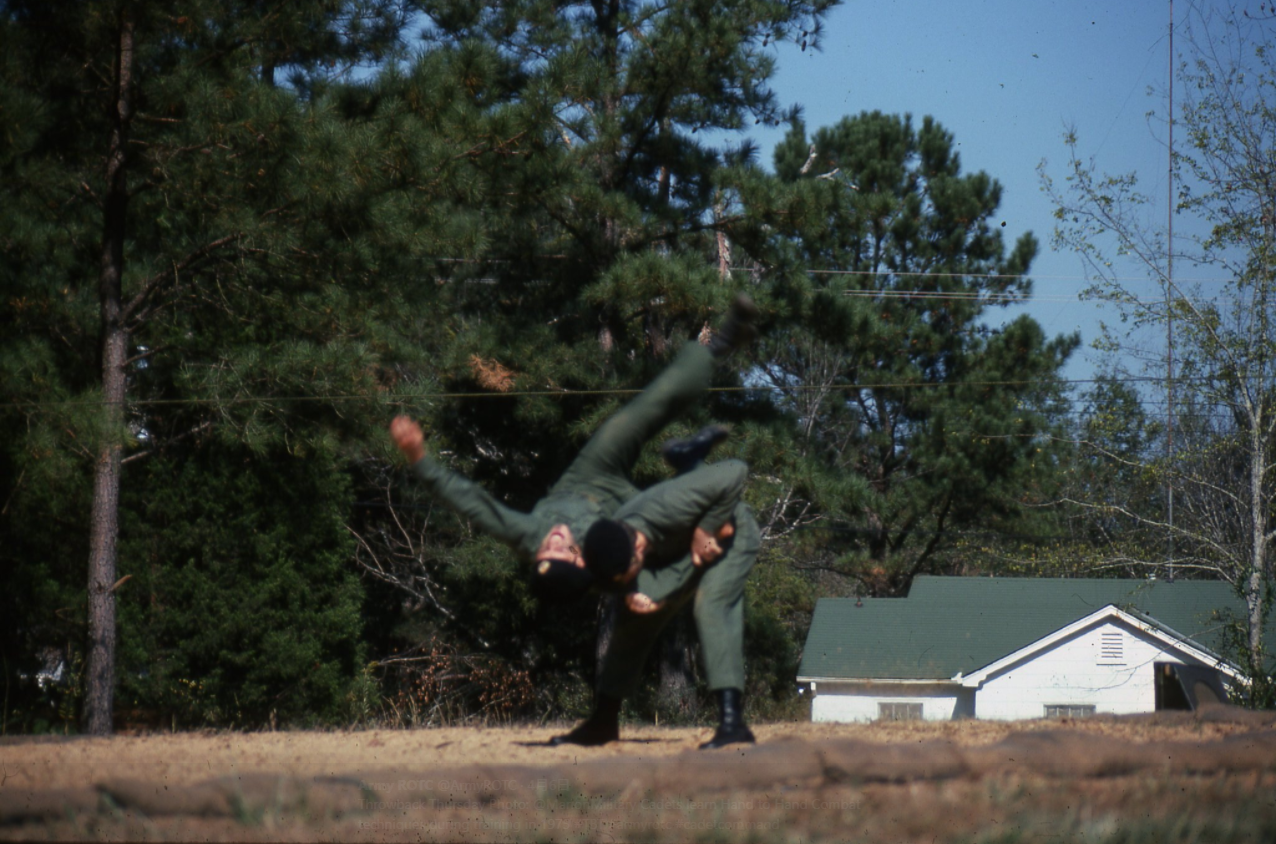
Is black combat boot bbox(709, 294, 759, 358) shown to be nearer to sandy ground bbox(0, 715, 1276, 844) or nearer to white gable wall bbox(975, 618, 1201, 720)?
sandy ground bbox(0, 715, 1276, 844)

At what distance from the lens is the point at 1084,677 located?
67.3 feet

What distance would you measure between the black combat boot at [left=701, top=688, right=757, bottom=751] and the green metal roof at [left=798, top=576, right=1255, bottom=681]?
659 inches

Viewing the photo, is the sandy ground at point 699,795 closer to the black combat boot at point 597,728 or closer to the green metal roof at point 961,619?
the black combat boot at point 597,728

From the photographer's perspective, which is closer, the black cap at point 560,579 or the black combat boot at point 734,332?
the black cap at point 560,579

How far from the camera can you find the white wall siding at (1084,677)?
20.3 metres

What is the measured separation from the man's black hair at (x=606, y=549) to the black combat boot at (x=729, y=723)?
791mm

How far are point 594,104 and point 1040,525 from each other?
15511 mm

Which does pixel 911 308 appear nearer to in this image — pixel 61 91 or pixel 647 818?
pixel 61 91

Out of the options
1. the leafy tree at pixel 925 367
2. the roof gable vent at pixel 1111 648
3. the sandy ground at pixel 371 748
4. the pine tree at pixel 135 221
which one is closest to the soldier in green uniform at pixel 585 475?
the sandy ground at pixel 371 748

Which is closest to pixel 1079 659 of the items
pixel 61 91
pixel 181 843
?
pixel 61 91

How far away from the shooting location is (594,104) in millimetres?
17344

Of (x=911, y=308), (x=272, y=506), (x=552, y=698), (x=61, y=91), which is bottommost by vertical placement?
(x=552, y=698)

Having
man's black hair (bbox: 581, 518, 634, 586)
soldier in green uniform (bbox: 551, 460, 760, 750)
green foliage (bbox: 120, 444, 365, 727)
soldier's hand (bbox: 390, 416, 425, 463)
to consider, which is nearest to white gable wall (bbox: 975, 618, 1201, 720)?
green foliage (bbox: 120, 444, 365, 727)

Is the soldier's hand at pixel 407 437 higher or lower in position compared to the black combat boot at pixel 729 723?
higher
